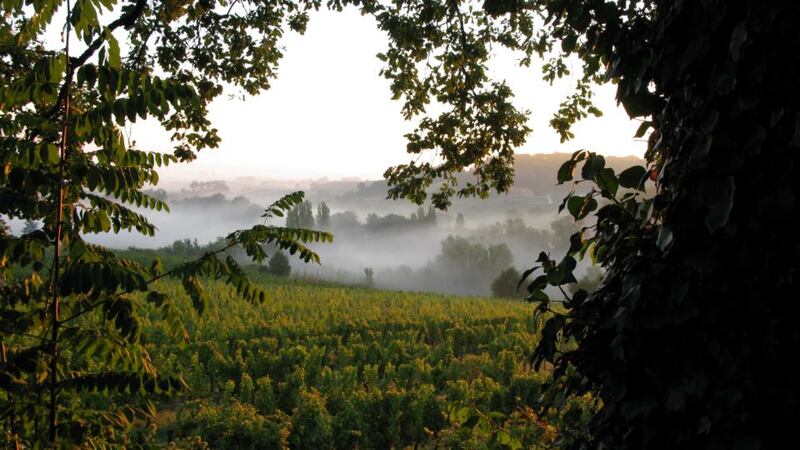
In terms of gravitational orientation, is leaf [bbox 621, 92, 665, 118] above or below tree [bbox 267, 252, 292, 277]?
above

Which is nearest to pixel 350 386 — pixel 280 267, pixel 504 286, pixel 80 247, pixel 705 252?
pixel 80 247

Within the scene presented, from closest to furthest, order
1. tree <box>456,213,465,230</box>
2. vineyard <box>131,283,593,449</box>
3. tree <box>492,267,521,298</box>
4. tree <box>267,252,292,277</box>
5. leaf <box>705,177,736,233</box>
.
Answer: leaf <box>705,177,736,233</box> → vineyard <box>131,283,593,449</box> → tree <box>492,267,521,298</box> → tree <box>267,252,292,277</box> → tree <box>456,213,465,230</box>

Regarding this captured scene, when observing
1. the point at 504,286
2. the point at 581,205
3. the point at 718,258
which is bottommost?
the point at 504,286

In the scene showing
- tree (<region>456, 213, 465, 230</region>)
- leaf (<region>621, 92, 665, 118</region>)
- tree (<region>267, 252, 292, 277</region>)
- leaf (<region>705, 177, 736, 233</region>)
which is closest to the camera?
leaf (<region>705, 177, 736, 233</region>)

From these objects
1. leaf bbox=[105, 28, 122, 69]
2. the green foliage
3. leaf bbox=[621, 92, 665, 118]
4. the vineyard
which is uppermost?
leaf bbox=[105, 28, 122, 69]

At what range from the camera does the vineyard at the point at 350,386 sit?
7.52m

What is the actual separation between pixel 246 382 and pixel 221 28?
6378 millimetres

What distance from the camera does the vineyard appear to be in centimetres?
752

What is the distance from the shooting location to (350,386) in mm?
10727

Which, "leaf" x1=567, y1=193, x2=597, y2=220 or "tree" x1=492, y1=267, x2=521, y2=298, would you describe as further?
"tree" x1=492, y1=267, x2=521, y2=298

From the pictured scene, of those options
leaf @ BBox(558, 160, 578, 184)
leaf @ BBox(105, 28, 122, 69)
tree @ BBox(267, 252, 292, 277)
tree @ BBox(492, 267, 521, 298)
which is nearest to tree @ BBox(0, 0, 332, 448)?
leaf @ BBox(105, 28, 122, 69)

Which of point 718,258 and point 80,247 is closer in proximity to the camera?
point 718,258

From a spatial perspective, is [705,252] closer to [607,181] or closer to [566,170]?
[607,181]

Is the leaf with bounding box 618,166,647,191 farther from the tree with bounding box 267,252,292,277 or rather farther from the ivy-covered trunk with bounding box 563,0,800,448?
the tree with bounding box 267,252,292,277
